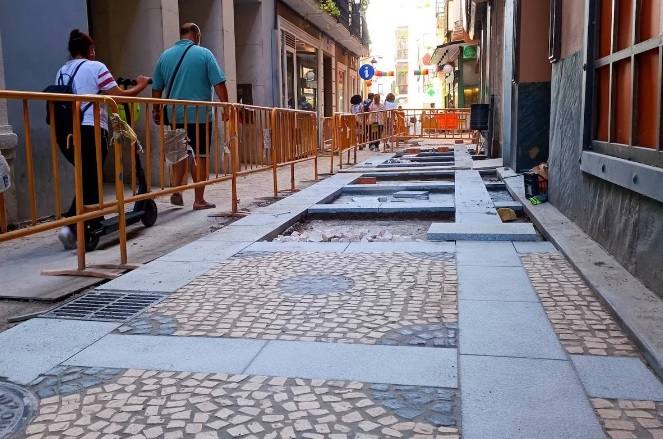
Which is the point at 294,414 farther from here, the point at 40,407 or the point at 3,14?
the point at 3,14

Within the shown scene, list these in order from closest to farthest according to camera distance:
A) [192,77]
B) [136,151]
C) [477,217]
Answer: [136,151] → [477,217] → [192,77]

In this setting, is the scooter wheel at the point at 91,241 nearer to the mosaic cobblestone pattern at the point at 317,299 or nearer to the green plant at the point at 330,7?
the mosaic cobblestone pattern at the point at 317,299

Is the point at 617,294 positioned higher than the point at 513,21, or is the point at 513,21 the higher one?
the point at 513,21

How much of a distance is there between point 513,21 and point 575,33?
4.14m

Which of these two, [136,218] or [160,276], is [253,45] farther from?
[160,276]

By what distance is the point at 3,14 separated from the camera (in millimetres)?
6699

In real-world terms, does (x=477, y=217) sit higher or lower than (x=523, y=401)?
higher

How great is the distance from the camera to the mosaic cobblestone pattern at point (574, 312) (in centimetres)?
295

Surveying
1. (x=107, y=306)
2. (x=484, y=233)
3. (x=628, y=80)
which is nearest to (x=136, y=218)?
(x=107, y=306)

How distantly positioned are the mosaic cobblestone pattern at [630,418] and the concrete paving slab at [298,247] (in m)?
2.94

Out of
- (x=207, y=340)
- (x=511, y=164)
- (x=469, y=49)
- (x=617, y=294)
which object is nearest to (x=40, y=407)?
(x=207, y=340)

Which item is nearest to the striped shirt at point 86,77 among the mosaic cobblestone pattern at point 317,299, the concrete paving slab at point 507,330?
the mosaic cobblestone pattern at point 317,299

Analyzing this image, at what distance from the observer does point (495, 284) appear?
13.1 ft

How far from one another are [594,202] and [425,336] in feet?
8.12
